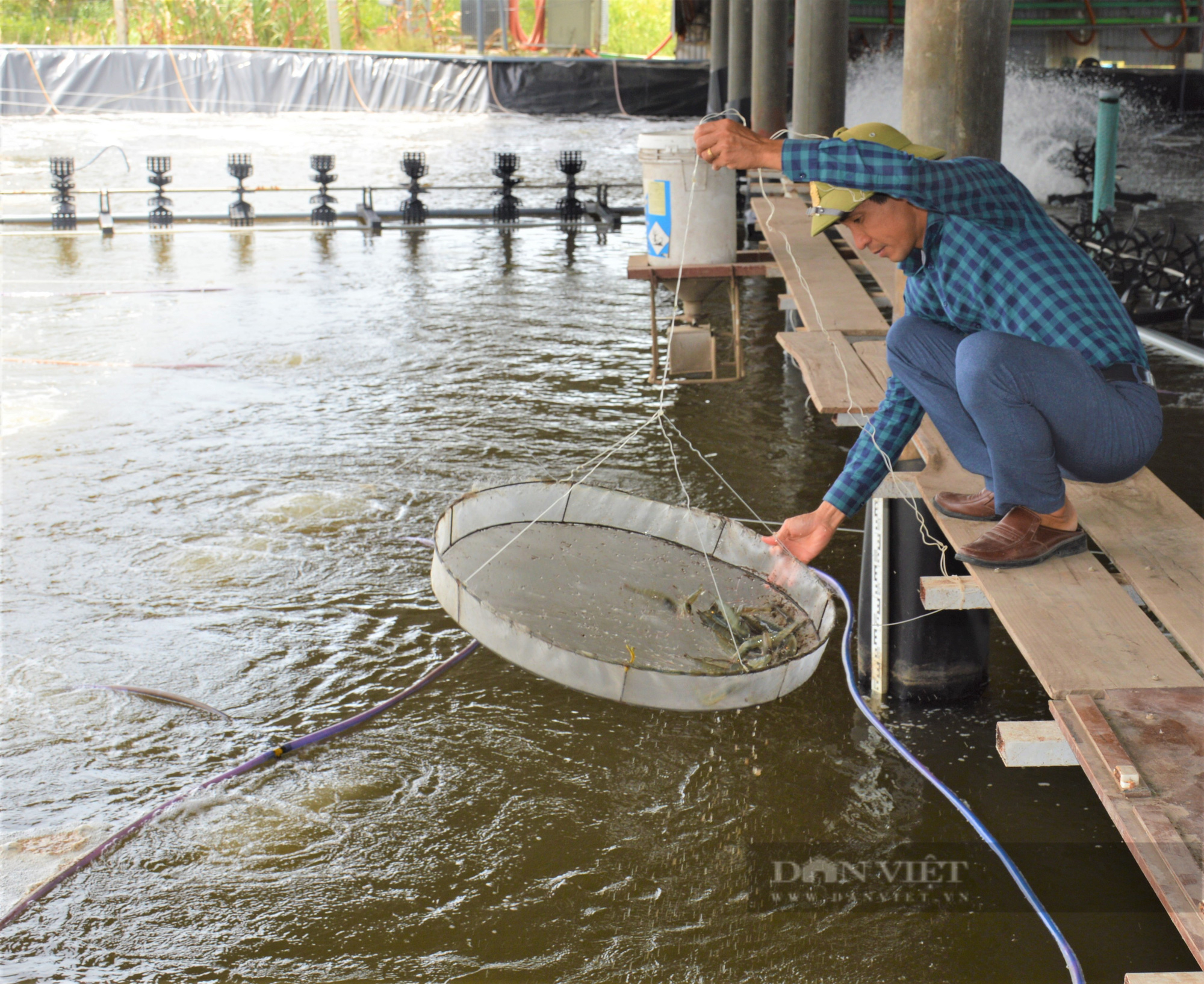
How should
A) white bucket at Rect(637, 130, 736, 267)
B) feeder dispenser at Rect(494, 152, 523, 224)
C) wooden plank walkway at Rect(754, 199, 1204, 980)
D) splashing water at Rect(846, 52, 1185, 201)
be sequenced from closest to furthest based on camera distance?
wooden plank walkway at Rect(754, 199, 1204, 980) → white bucket at Rect(637, 130, 736, 267) → feeder dispenser at Rect(494, 152, 523, 224) → splashing water at Rect(846, 52, 1185, 201)

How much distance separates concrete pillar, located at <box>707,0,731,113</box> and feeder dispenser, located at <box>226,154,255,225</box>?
405 inches

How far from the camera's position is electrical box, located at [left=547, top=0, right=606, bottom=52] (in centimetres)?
3136

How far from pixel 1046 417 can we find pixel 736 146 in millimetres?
924

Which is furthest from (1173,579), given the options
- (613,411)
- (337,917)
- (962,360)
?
(613,411)

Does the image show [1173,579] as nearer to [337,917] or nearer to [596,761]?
[596,761]

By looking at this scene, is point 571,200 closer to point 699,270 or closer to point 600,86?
point 699,270

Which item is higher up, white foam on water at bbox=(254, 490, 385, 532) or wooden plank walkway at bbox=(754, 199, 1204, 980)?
wooden plank walkway at bbox=(754, 199, 1204, 980)

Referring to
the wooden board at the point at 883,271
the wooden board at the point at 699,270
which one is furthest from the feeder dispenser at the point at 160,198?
the wooden board at the point at 883,271

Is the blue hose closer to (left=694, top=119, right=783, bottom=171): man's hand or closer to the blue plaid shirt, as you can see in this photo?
the blue plaid shirt

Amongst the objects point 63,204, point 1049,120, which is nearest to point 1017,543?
point 63,204

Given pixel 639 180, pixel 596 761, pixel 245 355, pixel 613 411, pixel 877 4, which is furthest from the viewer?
pixel 877 4

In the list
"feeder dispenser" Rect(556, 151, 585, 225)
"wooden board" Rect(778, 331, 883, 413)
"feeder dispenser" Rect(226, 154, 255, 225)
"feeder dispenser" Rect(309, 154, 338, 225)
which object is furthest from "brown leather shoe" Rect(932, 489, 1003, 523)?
"feeder dispenser" Rect(226, 154, 255, 225)

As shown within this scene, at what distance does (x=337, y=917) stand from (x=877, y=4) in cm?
2333

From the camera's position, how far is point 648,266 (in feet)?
18.7
